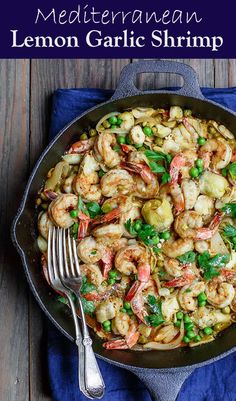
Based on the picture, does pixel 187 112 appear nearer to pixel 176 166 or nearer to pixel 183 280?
pixel 176 166

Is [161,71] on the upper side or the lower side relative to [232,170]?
upper

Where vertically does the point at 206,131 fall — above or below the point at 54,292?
above

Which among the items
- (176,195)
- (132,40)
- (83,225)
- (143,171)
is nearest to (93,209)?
(83,225)

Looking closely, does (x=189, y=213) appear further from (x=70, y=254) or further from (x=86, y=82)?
(x=86, y=82)

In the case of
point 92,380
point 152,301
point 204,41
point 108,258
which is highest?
point 204,41

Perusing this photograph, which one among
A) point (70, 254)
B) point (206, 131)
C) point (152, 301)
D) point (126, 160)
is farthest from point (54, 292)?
point (206, 131)

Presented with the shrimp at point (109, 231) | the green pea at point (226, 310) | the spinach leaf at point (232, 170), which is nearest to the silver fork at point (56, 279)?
the shrimp at point (109, 231)
